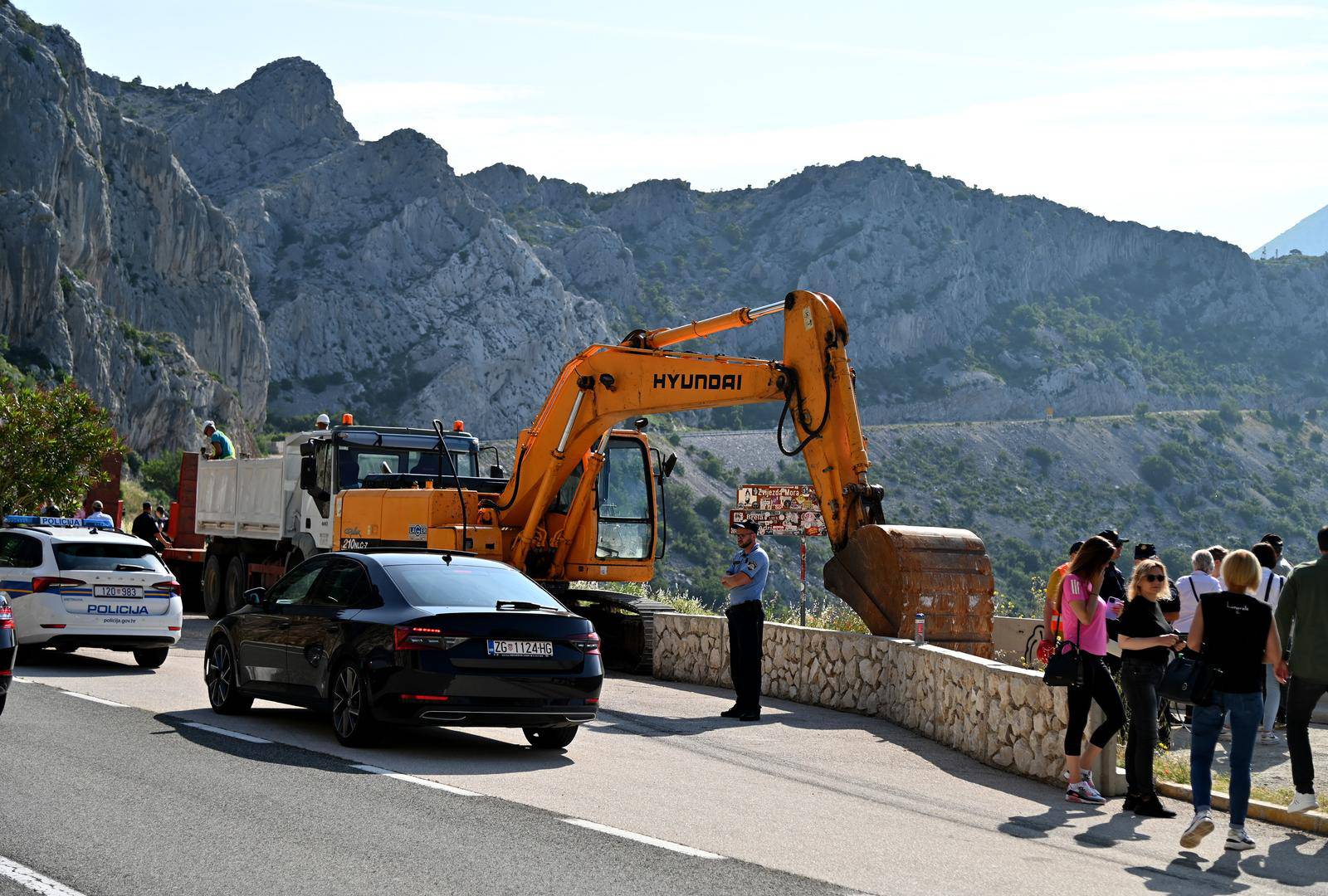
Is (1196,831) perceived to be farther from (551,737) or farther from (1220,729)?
(551,737)

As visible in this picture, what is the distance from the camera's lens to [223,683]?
42.4ft

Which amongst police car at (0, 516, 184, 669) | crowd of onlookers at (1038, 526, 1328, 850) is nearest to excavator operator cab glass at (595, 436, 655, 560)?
police car at (0, 516, 184, 669)

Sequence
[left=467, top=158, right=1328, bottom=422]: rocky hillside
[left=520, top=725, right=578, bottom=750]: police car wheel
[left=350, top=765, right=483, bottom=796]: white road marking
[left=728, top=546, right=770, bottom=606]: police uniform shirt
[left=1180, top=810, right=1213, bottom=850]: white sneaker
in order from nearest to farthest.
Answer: [left=1180, top=810, right=1213, bottom=850]: white sneaker
[left=350, top=765, right=483, bottom=796]: white road marking
[left=520, top=725, right=578, bottom=750]: police car wheel
[left=728, top=546, right=770, bottom=606]: police uniform shirt
[left=467, top=158, right=1328, bottom=422]: rocky hillside

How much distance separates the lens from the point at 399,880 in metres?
6.66

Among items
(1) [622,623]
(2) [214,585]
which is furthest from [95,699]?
(2) [214,585]

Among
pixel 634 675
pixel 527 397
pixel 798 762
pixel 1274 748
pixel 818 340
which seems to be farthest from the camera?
pixel 527 397

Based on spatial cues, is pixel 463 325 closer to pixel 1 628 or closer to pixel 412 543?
pixel 412 543

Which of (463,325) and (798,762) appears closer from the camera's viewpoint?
(798,762)

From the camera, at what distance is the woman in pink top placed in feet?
33.2

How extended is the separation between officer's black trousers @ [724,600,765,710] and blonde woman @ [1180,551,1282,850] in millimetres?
5865

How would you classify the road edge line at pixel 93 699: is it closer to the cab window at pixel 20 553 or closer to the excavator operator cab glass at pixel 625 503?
the cab window at pixel 20 553

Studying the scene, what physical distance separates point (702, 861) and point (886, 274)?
18029 cm

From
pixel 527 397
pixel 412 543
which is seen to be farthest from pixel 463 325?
pixel 412 543

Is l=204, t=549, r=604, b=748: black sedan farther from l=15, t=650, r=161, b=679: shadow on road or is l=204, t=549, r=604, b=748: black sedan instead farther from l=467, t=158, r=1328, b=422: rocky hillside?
l=467, t=158, r=1328, b=422: rocky hillside
